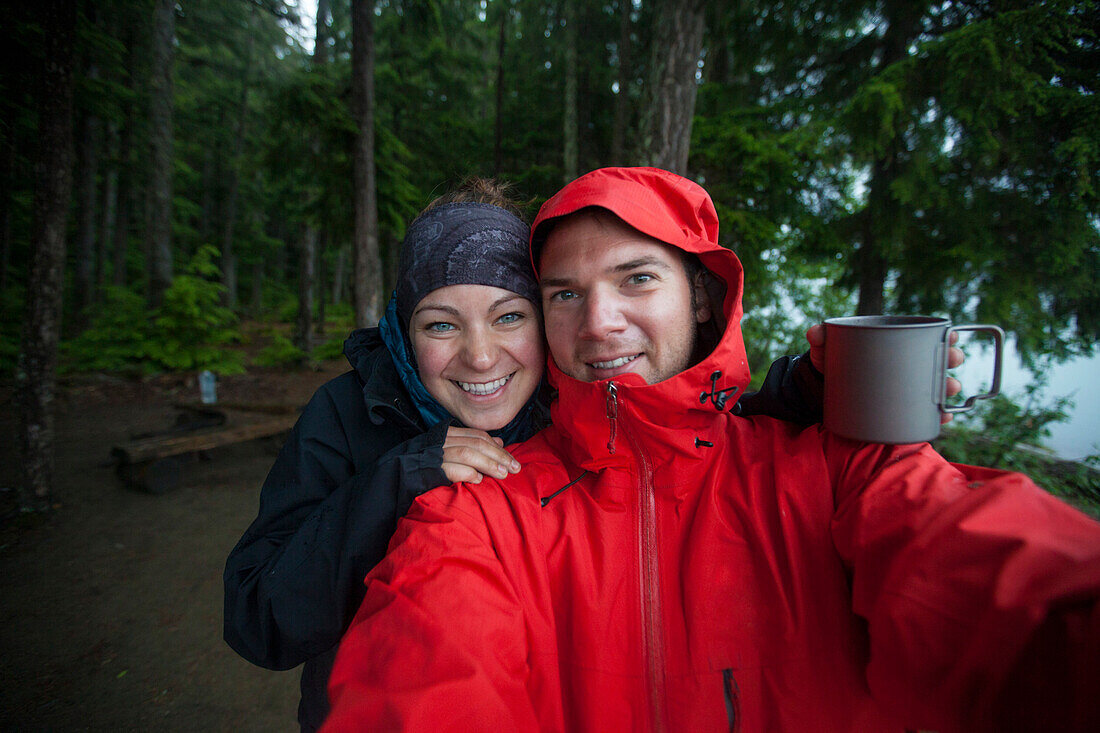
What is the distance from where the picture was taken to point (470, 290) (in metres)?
1.84

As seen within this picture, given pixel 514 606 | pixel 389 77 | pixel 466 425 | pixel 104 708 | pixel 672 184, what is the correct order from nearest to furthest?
1. pixel 514 606
2. pixel 672 184
3. pixel 466 425
4. pixel 104 708
5. pixel 389 77

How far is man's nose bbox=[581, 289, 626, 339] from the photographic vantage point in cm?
153

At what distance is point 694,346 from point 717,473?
0.47 m

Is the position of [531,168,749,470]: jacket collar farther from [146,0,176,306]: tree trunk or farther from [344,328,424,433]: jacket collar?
[146,0,176,306]: tree trunk

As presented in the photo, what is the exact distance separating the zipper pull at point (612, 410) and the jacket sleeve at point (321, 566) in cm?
53

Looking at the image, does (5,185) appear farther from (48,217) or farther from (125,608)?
(125,608)

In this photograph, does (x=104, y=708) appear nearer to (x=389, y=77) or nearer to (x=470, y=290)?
(x=470, y=290)

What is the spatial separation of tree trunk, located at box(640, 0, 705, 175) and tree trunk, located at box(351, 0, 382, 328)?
16.3 ft

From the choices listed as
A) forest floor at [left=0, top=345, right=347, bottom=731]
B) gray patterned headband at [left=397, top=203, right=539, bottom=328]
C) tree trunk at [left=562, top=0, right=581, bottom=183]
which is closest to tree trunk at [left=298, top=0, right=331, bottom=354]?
tree trunk at [left=562, top=0, right=581, bottom=183]

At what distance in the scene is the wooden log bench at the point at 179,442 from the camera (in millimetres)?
5555

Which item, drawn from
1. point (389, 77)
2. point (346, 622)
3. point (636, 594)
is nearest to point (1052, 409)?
point (636, 594)

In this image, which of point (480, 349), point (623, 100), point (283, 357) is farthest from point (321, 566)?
point (283, 357)

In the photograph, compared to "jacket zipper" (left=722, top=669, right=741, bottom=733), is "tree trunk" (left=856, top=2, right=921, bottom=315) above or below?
above

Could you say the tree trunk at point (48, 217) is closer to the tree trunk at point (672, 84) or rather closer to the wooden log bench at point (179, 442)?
the wooden log bench at point (179, 442)
